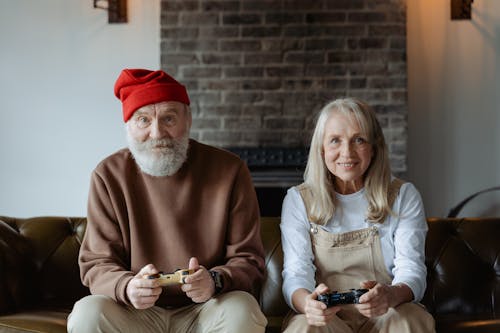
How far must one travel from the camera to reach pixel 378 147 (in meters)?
2.26

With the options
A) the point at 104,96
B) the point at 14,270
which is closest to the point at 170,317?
the point at 14,270

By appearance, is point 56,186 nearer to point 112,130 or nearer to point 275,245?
point 112,130

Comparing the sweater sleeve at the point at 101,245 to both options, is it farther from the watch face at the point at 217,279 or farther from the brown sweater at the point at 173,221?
the watch face at the point at 217,279

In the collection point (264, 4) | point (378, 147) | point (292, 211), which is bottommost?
point (292, 211)

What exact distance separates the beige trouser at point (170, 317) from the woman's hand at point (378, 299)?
0.30m

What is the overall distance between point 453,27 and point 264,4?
4.42 feet

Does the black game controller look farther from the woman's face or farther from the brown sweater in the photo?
the woman's face

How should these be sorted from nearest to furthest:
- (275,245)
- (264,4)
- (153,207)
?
(153,207) → (275,245) → (264,4)

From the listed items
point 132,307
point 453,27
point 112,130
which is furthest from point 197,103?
point 132,307

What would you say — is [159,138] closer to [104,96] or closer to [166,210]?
[166,210]

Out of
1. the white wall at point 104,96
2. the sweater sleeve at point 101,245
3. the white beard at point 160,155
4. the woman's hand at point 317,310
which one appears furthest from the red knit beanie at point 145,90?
the white wall at point 104,96

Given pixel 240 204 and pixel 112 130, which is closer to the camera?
pixel 240 204

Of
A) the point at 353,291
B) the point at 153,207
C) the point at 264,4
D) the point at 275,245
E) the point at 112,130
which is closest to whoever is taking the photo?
the point at 353,291

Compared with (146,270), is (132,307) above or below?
below
